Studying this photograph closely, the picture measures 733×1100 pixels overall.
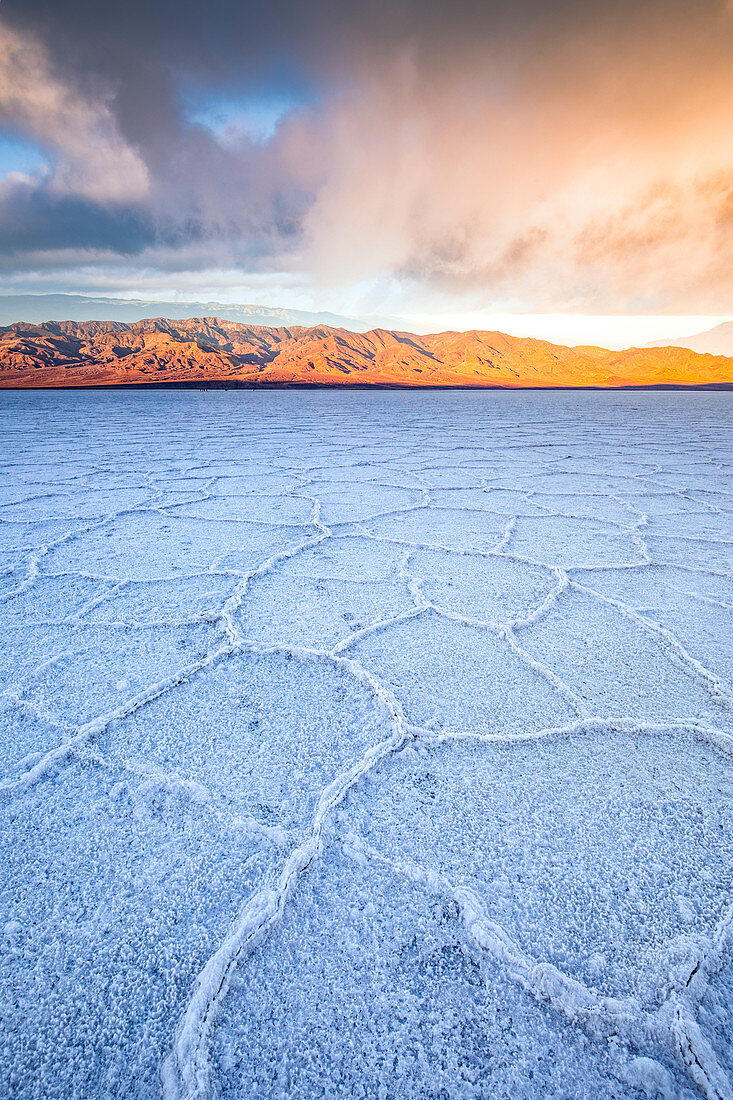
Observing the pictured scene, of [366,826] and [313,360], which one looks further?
[313,360]

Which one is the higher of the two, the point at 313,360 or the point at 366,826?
the point at 313,360

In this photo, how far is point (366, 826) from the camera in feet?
2.57

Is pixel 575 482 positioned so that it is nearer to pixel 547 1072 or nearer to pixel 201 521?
pixel 201 521

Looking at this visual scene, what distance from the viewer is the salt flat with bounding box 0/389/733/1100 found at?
531 mm

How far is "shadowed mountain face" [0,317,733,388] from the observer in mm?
46750

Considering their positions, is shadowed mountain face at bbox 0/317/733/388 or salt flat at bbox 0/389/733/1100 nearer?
salt flat at bbox 0/389/733/1100

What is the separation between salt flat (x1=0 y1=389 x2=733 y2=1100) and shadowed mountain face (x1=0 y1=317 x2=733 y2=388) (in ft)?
111

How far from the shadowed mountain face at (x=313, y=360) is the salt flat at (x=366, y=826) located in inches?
1328

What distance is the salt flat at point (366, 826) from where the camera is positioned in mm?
531

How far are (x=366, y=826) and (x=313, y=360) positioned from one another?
6616 cm

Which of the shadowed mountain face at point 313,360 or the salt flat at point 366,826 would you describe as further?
the shadowed mountain face at point 313,360

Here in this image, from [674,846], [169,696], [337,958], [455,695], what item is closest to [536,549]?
[455,695]

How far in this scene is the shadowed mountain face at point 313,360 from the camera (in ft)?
153

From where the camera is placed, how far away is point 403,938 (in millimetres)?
631
